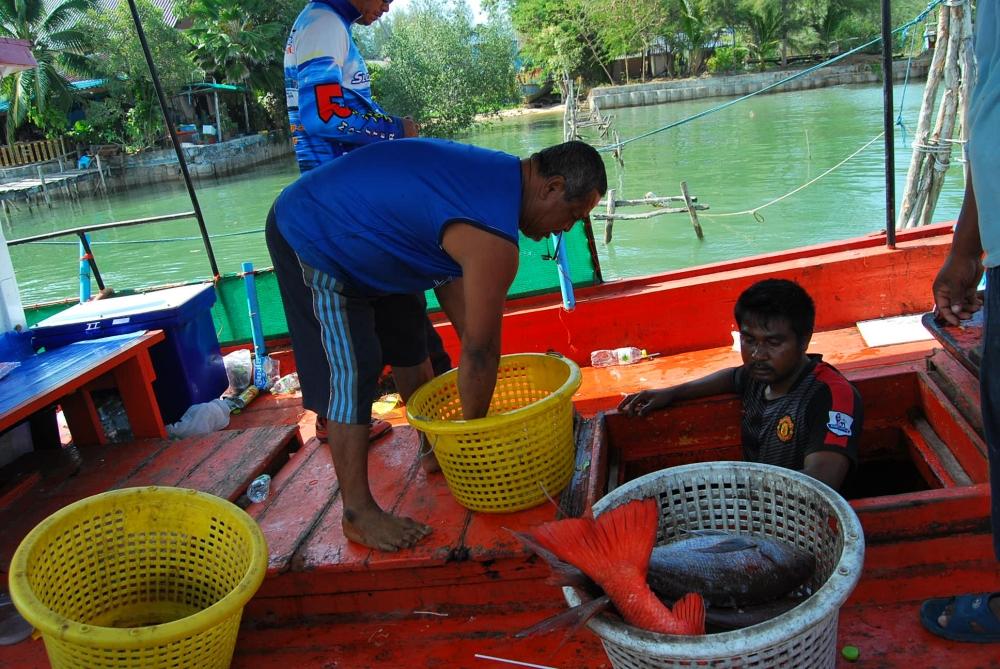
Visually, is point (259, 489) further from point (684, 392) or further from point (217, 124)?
point (217, 124)

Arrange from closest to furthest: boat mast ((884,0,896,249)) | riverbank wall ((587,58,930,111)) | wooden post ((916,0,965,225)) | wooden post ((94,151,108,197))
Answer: boat mast ((884,0,896,249)), wooden post ((916,0,965,225)), wooden post ((94,151,108,197)), riverbank wall ((587,58,930,111))

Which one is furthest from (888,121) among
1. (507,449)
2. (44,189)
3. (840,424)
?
(44,189)

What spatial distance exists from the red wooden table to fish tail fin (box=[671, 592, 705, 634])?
2.67 metres

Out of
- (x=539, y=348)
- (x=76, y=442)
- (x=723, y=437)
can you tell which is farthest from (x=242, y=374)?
(x=723, y=437)

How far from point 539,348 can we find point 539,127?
37921mm

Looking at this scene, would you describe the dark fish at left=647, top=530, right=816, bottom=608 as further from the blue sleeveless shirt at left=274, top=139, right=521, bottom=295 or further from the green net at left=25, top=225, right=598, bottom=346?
the green net at left=25, top=225, right=598, bottom=346

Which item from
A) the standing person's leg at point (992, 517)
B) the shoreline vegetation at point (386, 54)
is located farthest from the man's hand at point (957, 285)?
the shoreline vegetation at point (386, 54)

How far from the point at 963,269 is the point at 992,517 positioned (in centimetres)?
65

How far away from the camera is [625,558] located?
1.55 m

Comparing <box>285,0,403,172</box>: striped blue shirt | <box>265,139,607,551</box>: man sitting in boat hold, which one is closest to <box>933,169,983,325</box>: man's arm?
<box>265,139,607,551</box>: man sitting in boat hold

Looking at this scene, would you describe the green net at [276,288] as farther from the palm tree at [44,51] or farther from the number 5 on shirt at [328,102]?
the palm tree at [44,51]

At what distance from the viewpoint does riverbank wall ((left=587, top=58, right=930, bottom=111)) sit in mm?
38725

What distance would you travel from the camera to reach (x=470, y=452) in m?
2.36

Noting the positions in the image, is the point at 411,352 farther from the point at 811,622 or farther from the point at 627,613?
the point at 811,622
